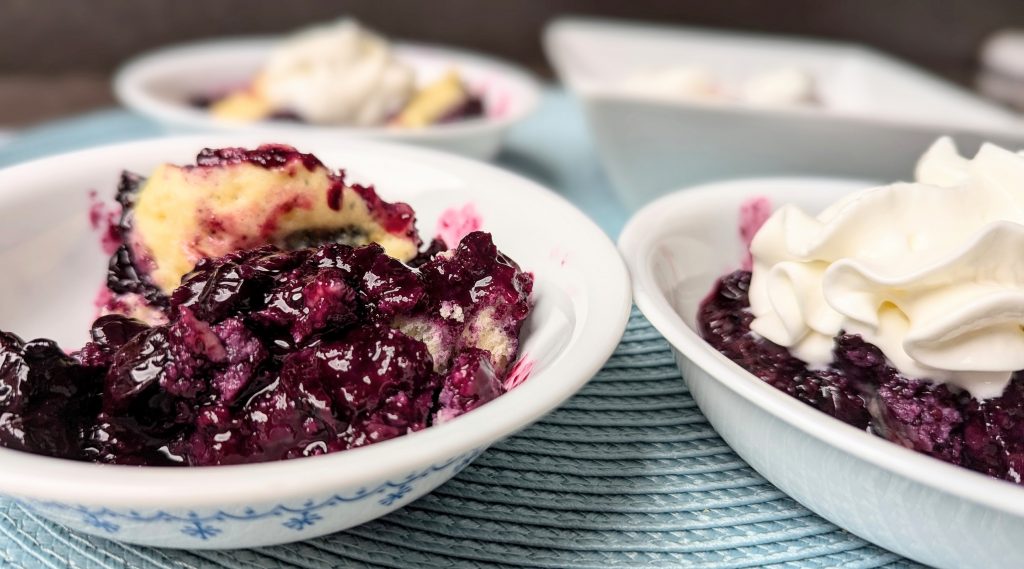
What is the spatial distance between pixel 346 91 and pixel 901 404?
1.63m

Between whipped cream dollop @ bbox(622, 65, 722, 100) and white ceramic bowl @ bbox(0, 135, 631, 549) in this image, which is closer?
white ceramic bowl @ bbox(0, 135, 631, 549)

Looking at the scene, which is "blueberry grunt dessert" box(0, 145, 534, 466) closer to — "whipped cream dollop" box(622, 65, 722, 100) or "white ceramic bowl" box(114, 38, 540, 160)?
"white ceramic bowl" box(114, 38, 540, 160)

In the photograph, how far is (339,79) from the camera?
7.13 feet

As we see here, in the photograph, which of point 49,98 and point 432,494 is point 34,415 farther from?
point 49,98

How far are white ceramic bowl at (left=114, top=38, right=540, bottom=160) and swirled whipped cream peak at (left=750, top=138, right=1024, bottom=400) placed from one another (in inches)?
35.9

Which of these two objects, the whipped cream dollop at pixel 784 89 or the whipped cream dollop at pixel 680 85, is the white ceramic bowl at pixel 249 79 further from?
the whipped cream dollop at pixel 784 89

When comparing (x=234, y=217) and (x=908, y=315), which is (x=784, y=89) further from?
(x=234, y=217)

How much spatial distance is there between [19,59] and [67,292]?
9.40 feet

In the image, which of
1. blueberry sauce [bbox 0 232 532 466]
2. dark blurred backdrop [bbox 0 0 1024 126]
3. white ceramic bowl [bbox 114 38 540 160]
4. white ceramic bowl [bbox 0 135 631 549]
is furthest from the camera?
dark blurred backdrop [bbox 0 0 1024 126]

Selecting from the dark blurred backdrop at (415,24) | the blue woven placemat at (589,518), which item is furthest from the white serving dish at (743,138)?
the dark blurred backdrop at (415,24)

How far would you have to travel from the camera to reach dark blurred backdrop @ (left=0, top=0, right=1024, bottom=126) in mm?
3434

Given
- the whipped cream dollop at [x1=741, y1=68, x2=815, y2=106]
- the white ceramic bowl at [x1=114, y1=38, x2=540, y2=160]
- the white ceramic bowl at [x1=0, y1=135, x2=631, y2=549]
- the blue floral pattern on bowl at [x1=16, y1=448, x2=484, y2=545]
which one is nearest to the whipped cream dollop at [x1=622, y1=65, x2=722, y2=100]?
the whipped cream dollop at [x1=741, y1=68, x2=815, y2=106]

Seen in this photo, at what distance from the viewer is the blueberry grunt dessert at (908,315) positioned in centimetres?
101

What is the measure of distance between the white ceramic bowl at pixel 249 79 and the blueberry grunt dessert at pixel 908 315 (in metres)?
0.92
